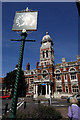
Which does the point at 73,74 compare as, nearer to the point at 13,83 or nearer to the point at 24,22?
the point at 13,83

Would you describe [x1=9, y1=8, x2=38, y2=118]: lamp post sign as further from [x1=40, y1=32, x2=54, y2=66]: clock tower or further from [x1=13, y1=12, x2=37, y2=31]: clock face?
[x1=40, y1=32, x2=54, y2=66]: clock tower

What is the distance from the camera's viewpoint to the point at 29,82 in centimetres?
3603

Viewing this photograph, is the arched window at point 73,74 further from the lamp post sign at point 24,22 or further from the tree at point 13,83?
the lamp post sign at point 24,22

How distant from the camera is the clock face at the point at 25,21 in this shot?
16.1 feet

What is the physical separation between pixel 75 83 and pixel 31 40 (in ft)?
88.4

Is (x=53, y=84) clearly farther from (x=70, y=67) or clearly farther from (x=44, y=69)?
(x=70, y=67)

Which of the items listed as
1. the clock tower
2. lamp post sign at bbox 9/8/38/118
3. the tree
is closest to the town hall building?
the clock tower

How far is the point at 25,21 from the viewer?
Result: 501cm

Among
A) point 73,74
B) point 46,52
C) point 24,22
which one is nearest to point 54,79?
point 73,74

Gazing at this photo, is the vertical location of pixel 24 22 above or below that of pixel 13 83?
above

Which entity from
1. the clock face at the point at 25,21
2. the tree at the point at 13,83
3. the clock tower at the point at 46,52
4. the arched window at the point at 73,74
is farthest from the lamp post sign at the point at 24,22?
the tree at the point at 13,83

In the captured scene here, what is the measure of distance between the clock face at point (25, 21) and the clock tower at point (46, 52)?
28.1 metres

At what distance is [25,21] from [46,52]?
32.0 meters

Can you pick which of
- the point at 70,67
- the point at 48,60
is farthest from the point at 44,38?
the point at 70,67
